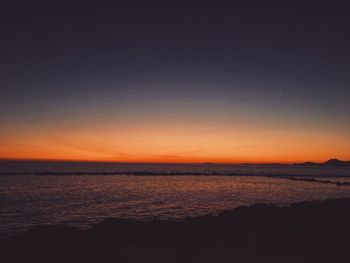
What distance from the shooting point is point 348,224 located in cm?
1198

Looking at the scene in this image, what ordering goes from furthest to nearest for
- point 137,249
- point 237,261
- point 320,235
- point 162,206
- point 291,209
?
point 162,206 < point 291,209 < point 320,235 < point 137,249 < point 237,261

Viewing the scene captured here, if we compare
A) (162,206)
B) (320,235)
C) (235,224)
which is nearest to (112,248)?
(235,224)

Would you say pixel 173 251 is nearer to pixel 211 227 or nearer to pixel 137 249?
pixel 137 249

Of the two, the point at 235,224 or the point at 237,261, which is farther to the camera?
the point at 235,224

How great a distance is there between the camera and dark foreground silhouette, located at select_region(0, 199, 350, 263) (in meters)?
8.50

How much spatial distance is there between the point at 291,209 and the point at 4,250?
477 inches

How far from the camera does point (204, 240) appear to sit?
1052cm

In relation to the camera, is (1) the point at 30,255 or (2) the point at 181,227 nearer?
(1) the point at 30,255

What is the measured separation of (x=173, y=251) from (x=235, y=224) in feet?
13.9

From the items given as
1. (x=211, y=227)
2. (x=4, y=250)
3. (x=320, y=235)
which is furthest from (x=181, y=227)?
(x=4, y=250)

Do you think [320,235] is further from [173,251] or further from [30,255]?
[30,255]

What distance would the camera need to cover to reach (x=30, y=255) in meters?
8.88

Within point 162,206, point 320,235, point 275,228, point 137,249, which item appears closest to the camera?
point 137,249

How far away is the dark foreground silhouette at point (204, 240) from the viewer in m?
8.50
